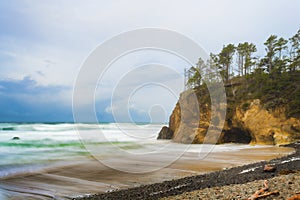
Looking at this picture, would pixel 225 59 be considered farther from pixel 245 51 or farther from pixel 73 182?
pixel 73 182

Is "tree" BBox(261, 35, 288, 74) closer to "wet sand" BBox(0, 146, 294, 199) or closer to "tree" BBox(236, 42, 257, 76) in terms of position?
"tree" BBox(236, 42, 257, 76)

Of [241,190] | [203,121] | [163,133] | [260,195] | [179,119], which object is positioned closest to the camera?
[260,195]

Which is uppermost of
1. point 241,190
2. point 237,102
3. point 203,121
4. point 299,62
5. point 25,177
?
point 299,62

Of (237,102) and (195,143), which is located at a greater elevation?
(237,102)

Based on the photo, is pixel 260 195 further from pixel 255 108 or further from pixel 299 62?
pixel 299 62

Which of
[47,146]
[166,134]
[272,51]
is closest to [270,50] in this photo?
[272,51]

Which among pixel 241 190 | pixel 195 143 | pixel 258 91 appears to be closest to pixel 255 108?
pixel 258 91

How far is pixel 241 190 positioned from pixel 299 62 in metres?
27.6

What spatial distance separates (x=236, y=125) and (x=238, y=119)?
1.04 m

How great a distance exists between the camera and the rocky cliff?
2359 centimetres

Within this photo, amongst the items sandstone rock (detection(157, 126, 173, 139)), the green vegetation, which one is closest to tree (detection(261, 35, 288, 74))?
the green vegetation

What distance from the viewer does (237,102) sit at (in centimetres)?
2853

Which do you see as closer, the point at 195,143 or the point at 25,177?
the point at 25,177

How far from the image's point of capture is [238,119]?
27.6 m
